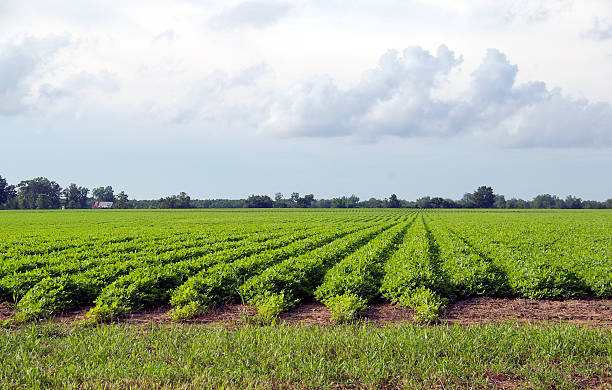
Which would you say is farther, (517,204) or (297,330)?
(517,204)

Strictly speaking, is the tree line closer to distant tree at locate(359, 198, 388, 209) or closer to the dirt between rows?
distant tree at locate(359, 198, 388, 209)

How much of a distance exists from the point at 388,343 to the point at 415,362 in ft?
2.19

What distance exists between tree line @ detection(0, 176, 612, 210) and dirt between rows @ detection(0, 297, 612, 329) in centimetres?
15356

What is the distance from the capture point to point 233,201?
19312 cm

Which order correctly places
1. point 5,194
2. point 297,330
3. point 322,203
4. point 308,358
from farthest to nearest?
point 322,203
point 5,194
point 297,330
point 308,358

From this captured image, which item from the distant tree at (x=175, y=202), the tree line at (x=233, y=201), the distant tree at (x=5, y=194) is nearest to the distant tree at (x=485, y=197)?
the tree line at (x=233, y=201)

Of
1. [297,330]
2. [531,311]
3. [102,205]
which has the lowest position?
[531,311]

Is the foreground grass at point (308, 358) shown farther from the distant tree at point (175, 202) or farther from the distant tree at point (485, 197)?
the distant tree at point (485, 197)

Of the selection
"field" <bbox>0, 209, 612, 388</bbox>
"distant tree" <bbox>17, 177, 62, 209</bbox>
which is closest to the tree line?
"distant tree" <bbox>17, 177, 62, 209</bbox>

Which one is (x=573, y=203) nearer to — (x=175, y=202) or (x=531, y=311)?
(x=175, y=202)

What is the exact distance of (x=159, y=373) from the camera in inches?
216

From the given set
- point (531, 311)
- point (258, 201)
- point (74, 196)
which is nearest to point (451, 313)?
point (531, 311)

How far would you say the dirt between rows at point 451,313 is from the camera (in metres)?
9.03

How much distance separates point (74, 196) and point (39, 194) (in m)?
15.9
